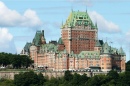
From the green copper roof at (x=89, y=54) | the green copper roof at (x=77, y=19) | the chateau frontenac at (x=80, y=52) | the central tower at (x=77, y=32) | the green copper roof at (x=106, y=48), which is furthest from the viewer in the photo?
the green copper roof at (x=77, y=19)

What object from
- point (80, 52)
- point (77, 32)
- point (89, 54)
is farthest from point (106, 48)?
point (77, 32)

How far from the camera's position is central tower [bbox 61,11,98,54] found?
649 feet

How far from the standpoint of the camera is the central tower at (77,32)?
197875 millimetres

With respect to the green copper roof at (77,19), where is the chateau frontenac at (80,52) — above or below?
below

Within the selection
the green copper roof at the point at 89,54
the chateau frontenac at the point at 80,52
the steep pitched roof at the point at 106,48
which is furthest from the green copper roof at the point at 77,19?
the steep pitched roof at the point at 106,48

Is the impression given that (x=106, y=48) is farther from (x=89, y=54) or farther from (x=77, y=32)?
(x=77, y=32)

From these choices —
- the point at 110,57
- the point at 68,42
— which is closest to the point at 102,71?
the point at 110,57

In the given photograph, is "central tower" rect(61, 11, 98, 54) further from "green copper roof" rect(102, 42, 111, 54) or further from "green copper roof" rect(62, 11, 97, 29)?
"green copper roof" rect(102, 42, 111, 54)

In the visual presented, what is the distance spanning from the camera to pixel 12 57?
645 feet

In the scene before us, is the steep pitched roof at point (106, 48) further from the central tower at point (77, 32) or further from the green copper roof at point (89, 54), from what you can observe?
the central tower at point (77, 32)

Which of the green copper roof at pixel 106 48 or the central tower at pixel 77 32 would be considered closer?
the green copper roof at pixel 106 48

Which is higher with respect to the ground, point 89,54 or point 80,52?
point 80,52

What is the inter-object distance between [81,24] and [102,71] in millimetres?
21225

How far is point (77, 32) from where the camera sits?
652 ft
